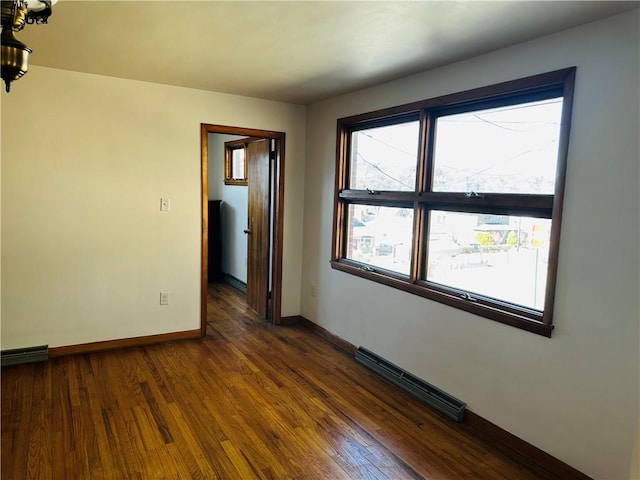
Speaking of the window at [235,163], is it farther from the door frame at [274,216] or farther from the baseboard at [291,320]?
the baseboard at [291,320]

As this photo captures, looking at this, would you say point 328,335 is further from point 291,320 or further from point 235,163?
point 235,163

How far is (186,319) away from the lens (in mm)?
4145

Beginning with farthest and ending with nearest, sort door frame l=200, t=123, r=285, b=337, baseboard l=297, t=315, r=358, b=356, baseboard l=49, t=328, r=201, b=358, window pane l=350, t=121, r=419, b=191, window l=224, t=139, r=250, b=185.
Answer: window l=224, t=139, r=250, b=185
door frame l=200, t=123, r=285, b=337
baseboard l=297, t=315, r=358, b=356
baseboard l=49, t=328, r=201, b=358
window pane l=350, t=121, r=419, b=191

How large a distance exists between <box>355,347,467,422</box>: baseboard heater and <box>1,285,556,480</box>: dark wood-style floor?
68 millimetres

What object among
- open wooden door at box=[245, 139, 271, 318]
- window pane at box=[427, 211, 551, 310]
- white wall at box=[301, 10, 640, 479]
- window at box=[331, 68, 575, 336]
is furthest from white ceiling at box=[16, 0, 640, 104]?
open wooden door at box=[245, 139, 271, 318]

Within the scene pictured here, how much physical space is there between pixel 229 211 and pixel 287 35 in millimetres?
4184

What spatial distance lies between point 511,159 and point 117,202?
310 centimetres

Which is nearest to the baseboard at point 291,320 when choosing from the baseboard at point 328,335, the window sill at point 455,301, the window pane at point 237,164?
the baseboard at point 328,335

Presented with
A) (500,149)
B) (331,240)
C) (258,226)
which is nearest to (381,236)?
(331,240)

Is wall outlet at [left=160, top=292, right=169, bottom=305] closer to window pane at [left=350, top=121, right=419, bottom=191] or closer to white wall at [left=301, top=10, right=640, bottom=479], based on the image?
window pane at [left=350, top=121, right=419, bottom=191]

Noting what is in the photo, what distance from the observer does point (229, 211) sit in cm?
638

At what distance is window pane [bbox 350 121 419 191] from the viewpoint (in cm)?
336

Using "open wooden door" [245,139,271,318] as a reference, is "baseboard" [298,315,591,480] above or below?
below

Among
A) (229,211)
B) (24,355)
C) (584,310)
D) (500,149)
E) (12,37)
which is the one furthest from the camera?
(229,211)
